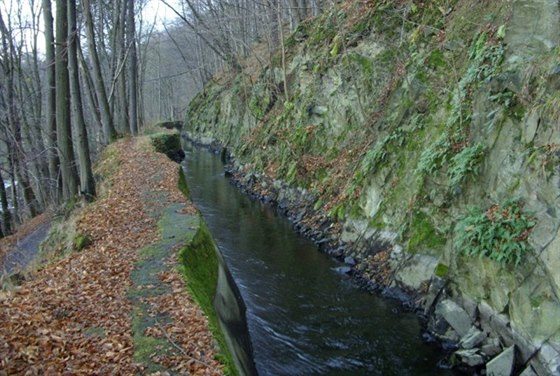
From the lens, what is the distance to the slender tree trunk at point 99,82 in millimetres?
18184

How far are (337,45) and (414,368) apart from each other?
13.4 m

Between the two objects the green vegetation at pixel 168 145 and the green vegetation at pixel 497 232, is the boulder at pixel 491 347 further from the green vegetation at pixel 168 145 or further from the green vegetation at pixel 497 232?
the green vegetation at pixel 168 145

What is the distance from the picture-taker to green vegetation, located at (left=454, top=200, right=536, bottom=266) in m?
7.54

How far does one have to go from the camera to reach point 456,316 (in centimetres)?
878

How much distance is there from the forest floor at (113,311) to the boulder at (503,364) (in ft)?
15.5

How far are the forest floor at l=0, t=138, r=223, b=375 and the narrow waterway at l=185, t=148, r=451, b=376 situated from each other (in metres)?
2.52

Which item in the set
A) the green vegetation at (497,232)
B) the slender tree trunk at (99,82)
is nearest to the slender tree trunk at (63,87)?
the slender tree trunk at (99,82)

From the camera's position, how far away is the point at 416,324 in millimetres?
9562

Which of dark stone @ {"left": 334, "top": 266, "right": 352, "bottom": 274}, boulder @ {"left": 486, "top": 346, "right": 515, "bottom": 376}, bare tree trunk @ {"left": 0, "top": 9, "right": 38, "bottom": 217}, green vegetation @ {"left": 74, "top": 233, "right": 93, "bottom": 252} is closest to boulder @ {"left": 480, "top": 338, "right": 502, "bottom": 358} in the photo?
boulder @ {"left": 486, "top": 346, "right": 515, "bottom": 376}

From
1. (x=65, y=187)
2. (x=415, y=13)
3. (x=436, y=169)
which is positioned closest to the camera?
(x=436, y=169)

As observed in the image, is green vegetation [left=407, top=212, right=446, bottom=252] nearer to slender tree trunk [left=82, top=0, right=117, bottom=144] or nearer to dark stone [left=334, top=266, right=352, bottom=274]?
dark stone [left=334, top=266, right=352, bottom=274]

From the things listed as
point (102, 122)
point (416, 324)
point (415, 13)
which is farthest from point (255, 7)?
point (416, 324)

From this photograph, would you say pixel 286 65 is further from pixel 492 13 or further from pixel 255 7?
pixel 492 13

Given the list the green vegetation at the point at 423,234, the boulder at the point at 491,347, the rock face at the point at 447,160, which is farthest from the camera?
the green vegetation at the point at 423,234
